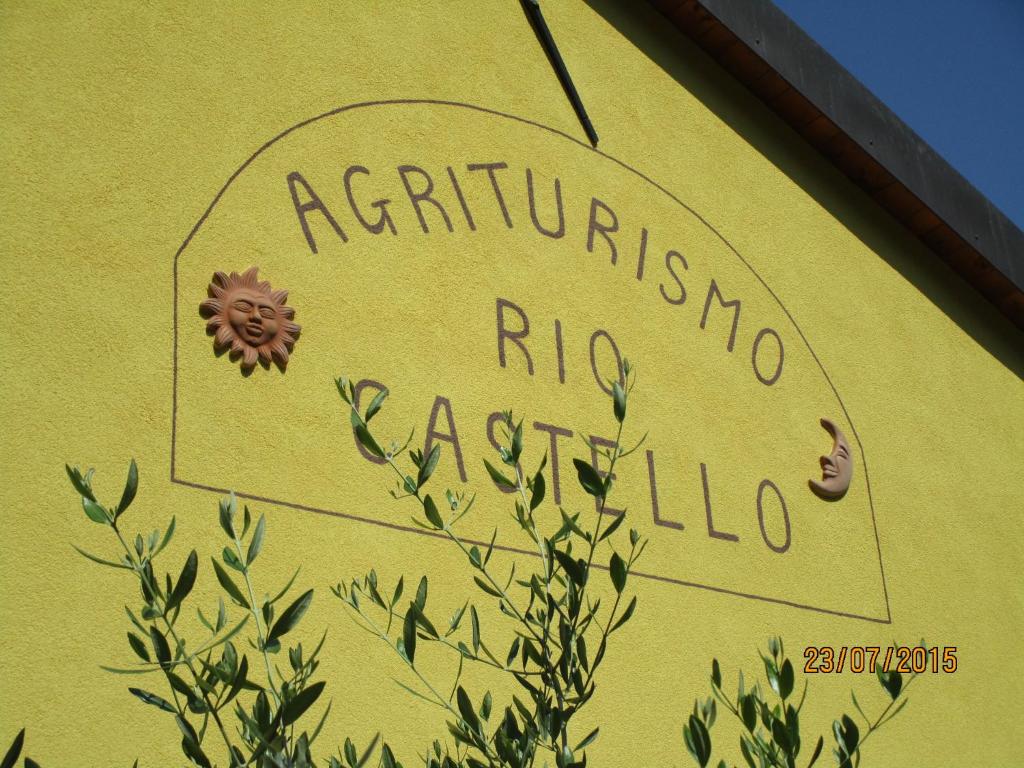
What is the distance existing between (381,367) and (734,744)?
6.81 ft

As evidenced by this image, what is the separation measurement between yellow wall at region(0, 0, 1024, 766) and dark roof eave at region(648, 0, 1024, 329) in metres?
0.13

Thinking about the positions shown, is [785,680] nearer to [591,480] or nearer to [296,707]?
[591,480]

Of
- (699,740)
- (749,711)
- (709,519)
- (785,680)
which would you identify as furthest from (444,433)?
(699,740)

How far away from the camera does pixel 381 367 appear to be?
14.1 feet

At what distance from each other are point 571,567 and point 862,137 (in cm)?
502

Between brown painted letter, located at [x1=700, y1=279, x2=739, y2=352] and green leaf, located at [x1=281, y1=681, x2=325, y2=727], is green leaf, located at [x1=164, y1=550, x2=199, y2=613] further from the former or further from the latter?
brown painted letter, located at [x1=700, y1=279, x2=739, y2=352]

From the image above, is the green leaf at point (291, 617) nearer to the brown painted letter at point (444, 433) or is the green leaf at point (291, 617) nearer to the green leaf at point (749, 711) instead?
the green leaf at point (749, 711)

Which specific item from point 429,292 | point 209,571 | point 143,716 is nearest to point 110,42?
point 429,292

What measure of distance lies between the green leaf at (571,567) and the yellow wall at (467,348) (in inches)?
70.5

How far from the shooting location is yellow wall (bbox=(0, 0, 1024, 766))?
3594mm

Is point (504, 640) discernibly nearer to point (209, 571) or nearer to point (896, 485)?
point (209, 571)
